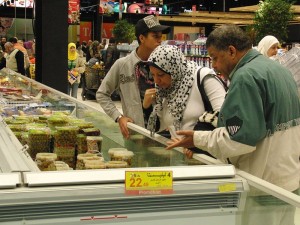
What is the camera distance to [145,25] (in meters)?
3.79

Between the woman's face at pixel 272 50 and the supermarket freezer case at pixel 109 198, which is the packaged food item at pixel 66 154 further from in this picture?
the woman's face at pixel 272 50

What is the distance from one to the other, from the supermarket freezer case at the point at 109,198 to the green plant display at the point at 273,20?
31.7ft

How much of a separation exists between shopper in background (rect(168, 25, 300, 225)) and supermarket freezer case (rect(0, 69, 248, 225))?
286 millimetres

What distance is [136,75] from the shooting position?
388cm

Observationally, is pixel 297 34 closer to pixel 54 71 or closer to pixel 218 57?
pixel 54 71

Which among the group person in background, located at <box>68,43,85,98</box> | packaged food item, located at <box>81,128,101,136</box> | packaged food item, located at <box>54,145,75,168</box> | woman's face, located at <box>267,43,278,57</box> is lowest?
person in background, located at <box>68,43,85,98</box>

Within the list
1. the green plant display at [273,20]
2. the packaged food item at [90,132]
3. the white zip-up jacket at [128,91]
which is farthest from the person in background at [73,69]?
the packaged food item at [90,132]

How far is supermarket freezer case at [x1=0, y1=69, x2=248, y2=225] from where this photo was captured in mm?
1705

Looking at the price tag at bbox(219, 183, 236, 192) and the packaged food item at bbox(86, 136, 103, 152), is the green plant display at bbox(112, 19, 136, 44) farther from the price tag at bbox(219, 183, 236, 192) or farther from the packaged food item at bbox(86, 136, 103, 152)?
the price tag at bbox(219, 183, 236, 192)

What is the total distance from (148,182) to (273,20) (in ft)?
33.1

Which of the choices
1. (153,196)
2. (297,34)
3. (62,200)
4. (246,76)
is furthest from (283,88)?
(297,34)

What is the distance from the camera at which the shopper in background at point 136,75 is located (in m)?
3.79

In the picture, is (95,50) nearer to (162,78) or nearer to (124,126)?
(124,126)

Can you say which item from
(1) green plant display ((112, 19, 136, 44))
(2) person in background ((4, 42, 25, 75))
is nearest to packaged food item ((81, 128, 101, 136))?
(2) person in background ((4, 42, 25, 75))
